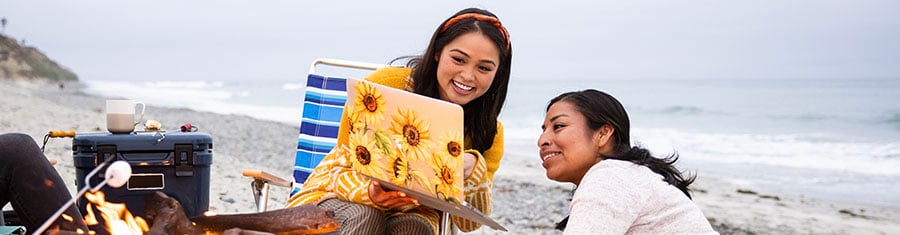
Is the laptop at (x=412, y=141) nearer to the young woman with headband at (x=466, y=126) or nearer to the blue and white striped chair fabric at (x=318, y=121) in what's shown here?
the young woman with headband at (x=466, y=126)

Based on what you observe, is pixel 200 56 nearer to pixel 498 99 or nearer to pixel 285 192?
pixel 285 192

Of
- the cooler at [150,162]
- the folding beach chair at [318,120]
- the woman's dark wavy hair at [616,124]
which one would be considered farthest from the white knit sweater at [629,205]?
the folding beach chair at [318,120]

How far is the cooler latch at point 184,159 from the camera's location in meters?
2.54

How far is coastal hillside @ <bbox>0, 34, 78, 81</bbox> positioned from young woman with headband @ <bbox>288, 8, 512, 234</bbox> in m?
33.1

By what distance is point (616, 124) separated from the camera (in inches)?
76.3

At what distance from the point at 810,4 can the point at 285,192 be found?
69.3 ft

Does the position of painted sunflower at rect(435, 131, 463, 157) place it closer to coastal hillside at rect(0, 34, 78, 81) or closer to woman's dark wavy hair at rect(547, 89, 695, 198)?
woman's dark wavy hair at rect(547, 89, 695, 198)

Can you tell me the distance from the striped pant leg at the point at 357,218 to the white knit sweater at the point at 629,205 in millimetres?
559

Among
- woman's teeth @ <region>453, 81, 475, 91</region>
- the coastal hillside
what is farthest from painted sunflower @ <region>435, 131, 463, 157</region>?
the coastal hillside

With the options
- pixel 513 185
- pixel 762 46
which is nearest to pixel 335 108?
pixel 513 185

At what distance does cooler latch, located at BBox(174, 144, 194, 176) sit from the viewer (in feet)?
8.34

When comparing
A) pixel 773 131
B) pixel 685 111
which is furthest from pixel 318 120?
pixel 685 111

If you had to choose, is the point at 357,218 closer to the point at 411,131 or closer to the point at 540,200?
the point at 411,131

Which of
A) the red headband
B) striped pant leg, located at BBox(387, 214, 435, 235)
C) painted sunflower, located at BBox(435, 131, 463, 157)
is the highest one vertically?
the red headband
